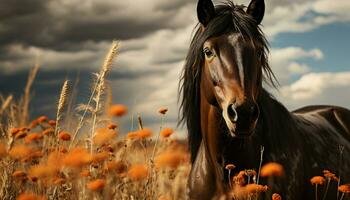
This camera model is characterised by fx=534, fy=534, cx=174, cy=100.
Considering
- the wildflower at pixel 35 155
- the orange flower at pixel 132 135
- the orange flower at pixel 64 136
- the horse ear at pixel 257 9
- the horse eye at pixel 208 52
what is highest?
the horse ear at pixel 257 9

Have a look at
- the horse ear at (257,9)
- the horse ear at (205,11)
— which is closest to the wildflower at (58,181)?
the horse ear at (205,11)

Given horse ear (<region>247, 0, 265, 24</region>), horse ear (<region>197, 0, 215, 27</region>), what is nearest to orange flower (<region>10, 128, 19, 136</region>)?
horse ear (<region>197, 0, 215, 27</region>)

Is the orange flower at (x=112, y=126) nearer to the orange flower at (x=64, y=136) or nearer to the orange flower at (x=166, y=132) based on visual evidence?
the orange flower at (x=64, y=136)

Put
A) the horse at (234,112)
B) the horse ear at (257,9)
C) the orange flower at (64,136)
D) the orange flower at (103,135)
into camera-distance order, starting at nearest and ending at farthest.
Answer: the horse at (234,112)
the orange flower at (103,135)
the orange flower at (64,136)
the horse ear at (257,9)

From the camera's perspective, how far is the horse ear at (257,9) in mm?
5059

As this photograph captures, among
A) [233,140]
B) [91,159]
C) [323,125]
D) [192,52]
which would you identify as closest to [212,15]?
[192,52]

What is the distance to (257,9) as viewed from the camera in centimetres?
507

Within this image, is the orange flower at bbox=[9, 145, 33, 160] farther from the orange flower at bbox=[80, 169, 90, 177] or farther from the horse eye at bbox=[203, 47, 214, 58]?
the horse eye at bbox=[203, 47, 214, 58]

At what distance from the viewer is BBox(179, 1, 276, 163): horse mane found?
454 cm

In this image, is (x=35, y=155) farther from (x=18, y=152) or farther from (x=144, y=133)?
(x=144, y=133)

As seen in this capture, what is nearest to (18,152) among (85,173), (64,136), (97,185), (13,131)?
(13,131)

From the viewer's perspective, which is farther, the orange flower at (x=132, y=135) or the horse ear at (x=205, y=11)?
the horse ear at (x=205, y=11)

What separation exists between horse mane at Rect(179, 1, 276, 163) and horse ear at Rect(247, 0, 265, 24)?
0.10 m

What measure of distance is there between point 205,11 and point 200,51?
1.55ft
